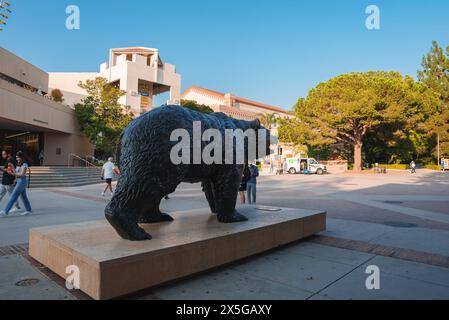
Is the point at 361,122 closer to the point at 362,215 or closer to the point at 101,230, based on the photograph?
the point at 362,215

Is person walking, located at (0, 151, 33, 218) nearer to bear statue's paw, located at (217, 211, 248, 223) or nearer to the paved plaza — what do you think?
the paved plaza

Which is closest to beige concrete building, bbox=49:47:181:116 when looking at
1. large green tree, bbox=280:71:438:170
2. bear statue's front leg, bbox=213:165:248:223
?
large green tree, bbox=280:71:438:170

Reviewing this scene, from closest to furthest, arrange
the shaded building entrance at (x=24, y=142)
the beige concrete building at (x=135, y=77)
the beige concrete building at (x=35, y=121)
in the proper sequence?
1. the beige concrete building at (x=35, y=121)
2. the shaded building entrance at (x=24, y=142)
3. the beige concrete building at (x=135, y=77)

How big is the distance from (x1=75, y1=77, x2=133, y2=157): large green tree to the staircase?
8.64 meters

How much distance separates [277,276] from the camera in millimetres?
3699

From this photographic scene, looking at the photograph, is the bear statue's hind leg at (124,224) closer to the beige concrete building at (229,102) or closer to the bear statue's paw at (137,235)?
the bear statue's paw at (137,235)

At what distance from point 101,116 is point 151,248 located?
97.5 ft

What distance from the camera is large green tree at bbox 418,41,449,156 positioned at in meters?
42.4

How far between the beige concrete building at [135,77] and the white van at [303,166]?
18.5 metres

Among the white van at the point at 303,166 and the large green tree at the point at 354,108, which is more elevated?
the large green tree at the point at 354,108

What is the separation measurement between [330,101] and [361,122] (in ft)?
13.9

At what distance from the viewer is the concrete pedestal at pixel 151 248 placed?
9.36 ft

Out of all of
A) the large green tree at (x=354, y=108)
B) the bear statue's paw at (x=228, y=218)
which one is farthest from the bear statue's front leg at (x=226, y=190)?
the large green tree at (x=354, y=108)
